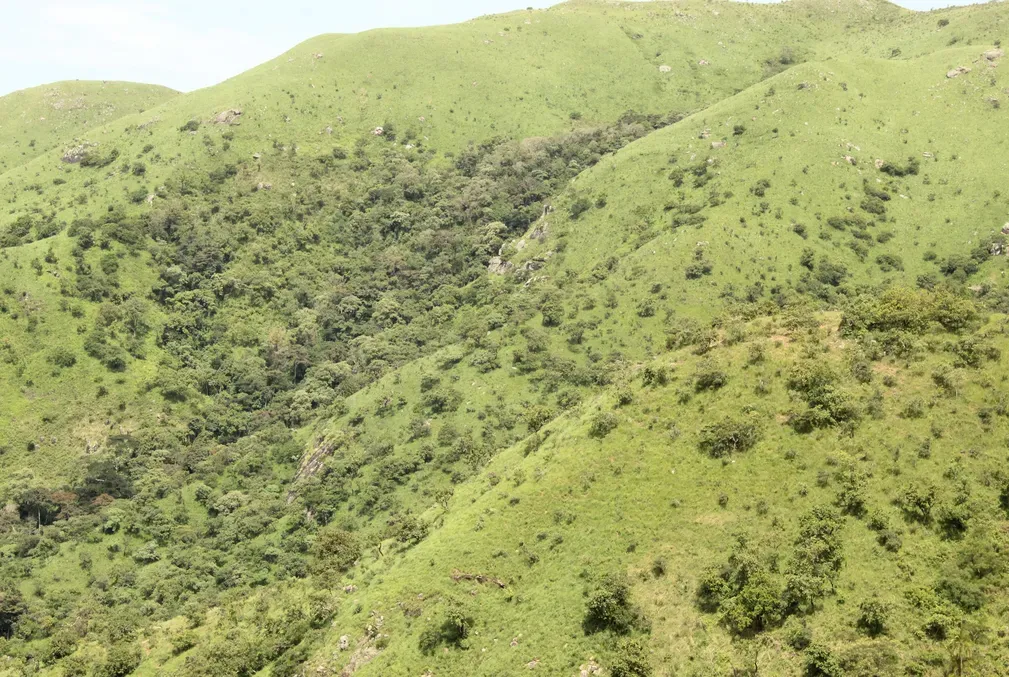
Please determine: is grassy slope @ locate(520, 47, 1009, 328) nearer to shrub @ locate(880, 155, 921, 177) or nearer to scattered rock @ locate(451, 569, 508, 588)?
shrub @ locate(880, 155, 921, 177)

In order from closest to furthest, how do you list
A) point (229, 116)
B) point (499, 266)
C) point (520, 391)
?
point (520, 391) → point (499, 266) → point (229, 116)

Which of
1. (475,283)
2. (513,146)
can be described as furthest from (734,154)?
(513,146)

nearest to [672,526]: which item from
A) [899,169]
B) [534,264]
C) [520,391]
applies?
[520,391]

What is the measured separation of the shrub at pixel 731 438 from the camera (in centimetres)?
5775

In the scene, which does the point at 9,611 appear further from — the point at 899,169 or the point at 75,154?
the point at 899,169

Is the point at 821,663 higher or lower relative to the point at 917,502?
lower

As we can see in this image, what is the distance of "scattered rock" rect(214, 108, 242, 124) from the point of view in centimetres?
18838

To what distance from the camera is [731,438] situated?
58.1m

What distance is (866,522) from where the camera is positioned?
4900 centimetres

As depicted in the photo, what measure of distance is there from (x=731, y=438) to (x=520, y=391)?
52769mm

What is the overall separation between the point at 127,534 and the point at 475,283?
7827 centimetres

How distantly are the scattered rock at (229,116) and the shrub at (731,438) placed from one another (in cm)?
16936

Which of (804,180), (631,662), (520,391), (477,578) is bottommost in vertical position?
(520,391)

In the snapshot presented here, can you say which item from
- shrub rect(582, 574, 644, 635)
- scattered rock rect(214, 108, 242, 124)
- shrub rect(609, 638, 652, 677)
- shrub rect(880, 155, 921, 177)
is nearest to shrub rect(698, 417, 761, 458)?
shrub rect(582, 574, 644, 635)
